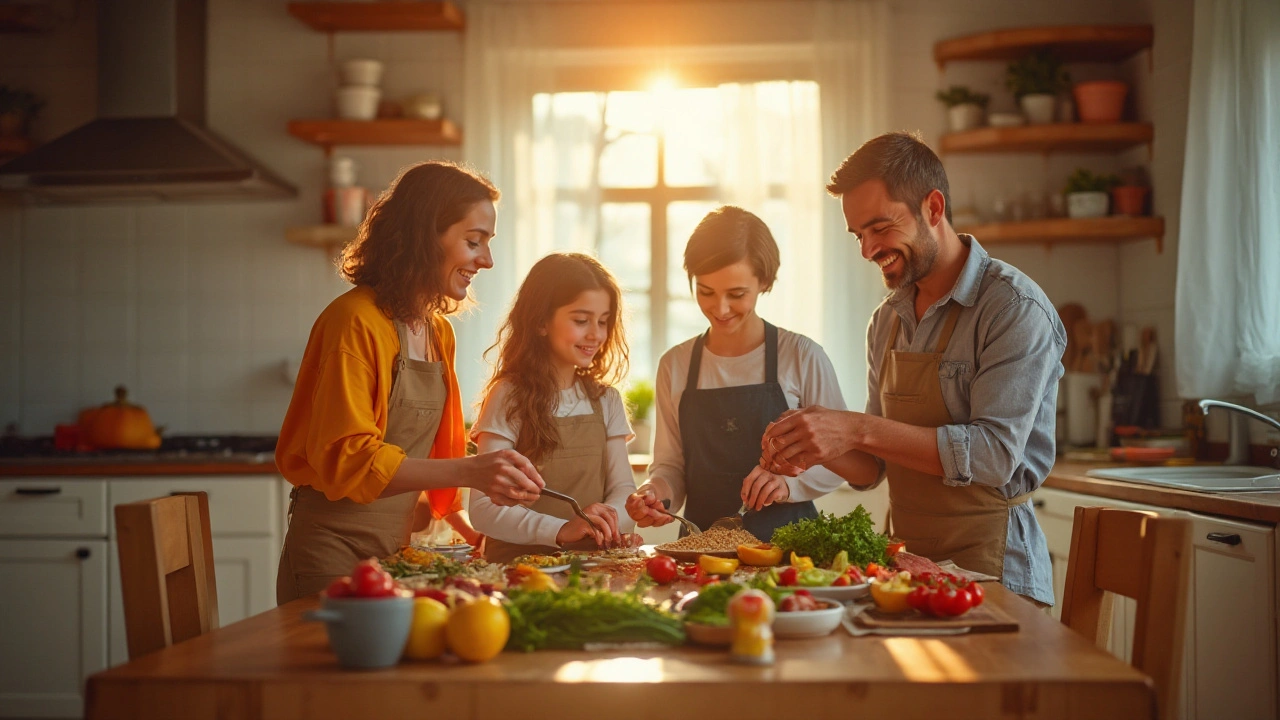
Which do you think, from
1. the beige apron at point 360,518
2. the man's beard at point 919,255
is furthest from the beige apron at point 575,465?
the man's beard at point 919,255

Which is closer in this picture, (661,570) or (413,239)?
(661,570)

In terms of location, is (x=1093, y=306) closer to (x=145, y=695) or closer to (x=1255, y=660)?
(x=1255, y=660)

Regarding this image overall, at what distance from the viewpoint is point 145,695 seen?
1.24m

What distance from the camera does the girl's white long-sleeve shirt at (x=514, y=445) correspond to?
2254 mm

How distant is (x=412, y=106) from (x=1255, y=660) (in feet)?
11.4

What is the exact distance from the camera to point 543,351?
2.53 m

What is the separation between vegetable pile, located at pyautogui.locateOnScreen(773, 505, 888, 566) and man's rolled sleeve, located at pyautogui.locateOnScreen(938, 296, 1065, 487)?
194 millimetres

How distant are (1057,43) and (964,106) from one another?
40 centimetres

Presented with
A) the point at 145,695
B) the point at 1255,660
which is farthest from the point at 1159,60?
the point at 145,695

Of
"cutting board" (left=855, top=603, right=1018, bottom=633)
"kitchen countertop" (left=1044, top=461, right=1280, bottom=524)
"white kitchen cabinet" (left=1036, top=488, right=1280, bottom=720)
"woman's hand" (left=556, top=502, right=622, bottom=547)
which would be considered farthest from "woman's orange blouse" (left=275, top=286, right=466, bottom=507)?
"kitchen countertop" (left=1044, top=461, right=1280, bottom=524)

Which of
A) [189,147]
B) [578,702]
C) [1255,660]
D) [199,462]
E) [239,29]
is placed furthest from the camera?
[239,29]

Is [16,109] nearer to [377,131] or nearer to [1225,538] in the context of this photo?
[377,131]

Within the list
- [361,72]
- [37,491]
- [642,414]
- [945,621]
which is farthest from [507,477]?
[361,72]

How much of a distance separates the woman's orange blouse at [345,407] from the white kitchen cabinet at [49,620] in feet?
7.19
